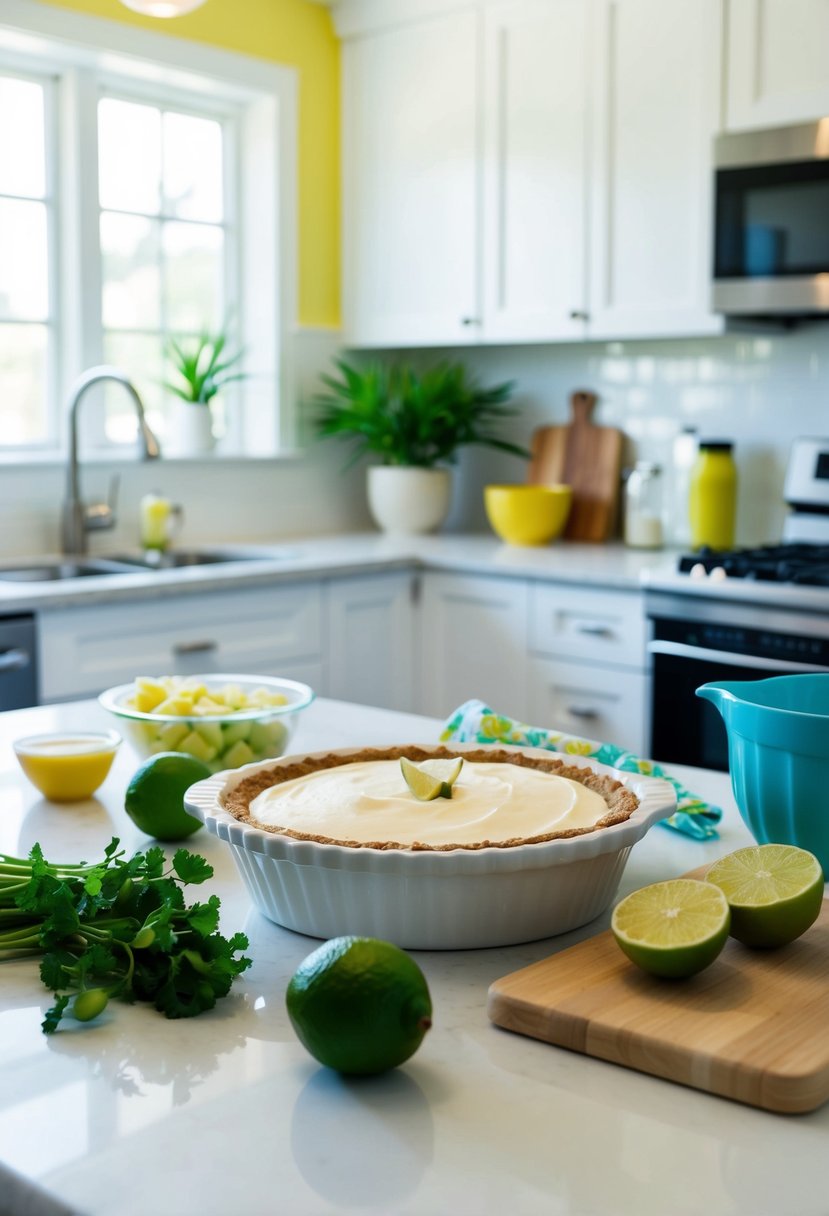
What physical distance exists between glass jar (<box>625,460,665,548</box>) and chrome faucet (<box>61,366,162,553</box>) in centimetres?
132

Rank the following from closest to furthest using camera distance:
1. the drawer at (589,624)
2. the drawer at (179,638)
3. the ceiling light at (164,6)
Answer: the ceiling light at (164,6)
the drawer at (179,638)
the drawer at (589,624)

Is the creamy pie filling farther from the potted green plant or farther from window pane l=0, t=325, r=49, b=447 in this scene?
the potted green plant

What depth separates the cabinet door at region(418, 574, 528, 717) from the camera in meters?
3.46

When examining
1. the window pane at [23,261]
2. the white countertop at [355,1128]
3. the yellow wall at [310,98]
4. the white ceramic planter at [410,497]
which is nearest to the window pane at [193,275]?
the yellow wall at [310,98]

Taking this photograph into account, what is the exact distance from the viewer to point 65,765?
1.44 meters

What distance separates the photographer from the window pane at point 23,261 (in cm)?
353

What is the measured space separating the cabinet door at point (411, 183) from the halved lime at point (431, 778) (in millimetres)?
2853

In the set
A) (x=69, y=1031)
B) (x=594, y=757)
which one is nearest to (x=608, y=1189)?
(x=69, y=1031)

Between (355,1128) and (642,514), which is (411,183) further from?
(355,1128)

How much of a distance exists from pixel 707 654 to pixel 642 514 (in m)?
0.85

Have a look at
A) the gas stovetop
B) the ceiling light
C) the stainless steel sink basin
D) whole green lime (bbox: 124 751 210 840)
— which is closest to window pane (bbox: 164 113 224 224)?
the stainless steel sink basin

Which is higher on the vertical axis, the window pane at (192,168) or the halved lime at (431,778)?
the window pane at (192,168)

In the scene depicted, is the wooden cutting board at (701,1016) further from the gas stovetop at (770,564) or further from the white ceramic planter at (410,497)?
the white ceramic planter at (410,497)

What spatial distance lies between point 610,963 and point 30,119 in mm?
3212
